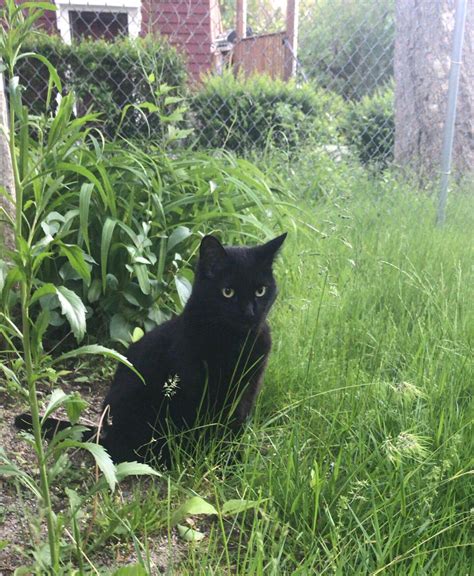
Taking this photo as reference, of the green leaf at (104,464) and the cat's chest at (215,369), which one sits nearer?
the green leaf at (104,464)

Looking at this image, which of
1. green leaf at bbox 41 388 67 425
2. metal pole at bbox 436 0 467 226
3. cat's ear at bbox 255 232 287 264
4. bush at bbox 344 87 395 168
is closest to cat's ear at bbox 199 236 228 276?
cat's ear at bbox 255 232 287 264

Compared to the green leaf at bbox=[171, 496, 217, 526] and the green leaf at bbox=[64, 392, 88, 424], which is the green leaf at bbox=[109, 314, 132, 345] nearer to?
the green leaf at bbox=[171, 496, 217, 526]

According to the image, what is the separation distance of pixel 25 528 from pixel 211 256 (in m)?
0.96

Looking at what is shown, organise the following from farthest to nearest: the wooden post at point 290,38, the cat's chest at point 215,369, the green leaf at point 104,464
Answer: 1. the wooden post at point 290,38
2. the cat's chest at point 215,369
3. the green leaf at point 104,464

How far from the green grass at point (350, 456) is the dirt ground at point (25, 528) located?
45mm

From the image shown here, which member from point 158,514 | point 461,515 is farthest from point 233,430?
point 461,515

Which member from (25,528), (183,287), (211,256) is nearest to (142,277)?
(183,287)

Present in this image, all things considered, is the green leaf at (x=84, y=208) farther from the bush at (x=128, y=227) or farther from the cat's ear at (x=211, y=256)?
the cat's ear at (x=211, y=256)

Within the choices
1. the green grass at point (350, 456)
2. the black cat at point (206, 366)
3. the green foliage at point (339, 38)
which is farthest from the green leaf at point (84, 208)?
the green foliage at point (339, 38)

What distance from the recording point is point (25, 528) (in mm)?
1548

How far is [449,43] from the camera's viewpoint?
→ 5715mm

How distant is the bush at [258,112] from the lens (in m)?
5.66

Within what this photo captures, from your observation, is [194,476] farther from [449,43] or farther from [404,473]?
[449,43]

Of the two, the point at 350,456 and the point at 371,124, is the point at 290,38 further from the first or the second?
the point at 350,456
